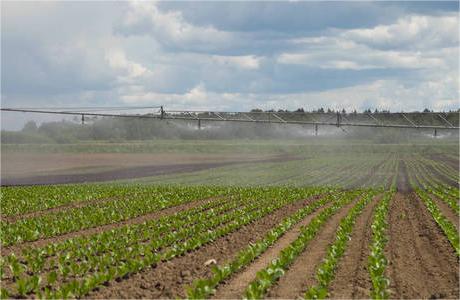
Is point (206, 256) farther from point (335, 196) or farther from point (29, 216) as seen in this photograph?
point (335, 196)

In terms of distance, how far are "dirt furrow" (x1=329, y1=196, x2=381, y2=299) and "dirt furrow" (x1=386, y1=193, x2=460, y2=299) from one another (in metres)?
0.58

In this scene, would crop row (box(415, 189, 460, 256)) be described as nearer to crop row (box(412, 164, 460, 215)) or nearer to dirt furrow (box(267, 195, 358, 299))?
crop row (box(412, 164, 460, 215))

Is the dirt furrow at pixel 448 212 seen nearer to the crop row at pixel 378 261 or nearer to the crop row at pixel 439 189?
the crop row at pixel 439 189

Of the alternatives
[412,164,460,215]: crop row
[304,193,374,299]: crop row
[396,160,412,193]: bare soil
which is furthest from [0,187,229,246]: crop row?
[396,160,412,193]: bare soil

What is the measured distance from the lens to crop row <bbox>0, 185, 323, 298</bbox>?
12.6 m

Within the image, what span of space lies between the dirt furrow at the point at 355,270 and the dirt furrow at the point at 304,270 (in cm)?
58

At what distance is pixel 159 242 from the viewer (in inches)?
695

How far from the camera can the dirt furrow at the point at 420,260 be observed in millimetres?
12930

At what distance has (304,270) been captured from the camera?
47.8 feet

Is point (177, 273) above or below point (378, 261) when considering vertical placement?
below

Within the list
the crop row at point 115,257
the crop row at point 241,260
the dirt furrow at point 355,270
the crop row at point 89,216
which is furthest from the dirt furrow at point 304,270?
the crop row at point 89,216

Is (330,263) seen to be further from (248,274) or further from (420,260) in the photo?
(420,260)

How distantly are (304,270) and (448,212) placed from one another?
49.9 ft

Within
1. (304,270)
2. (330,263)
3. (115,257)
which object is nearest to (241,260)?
(304,270)
